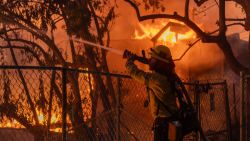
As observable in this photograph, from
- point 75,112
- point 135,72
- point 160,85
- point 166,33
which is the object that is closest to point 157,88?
point 160,85

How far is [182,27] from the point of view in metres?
18.6

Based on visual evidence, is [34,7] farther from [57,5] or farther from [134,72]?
[134,72]

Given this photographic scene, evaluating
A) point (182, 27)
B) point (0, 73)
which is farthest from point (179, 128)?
point (182, 27)

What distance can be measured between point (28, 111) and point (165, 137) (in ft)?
18.1

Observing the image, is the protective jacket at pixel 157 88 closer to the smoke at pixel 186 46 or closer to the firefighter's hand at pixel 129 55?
the firefighter's hand at pixel 129 55

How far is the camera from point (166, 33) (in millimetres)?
19188

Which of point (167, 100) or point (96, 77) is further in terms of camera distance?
point (96, 77)

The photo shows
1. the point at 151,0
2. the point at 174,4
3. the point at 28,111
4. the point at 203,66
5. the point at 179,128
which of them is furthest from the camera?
the point at 174,4

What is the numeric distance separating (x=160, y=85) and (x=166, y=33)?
1426 cm

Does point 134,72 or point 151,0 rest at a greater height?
point 151,0

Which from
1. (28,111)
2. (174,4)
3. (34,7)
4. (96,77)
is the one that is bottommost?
(28,111)

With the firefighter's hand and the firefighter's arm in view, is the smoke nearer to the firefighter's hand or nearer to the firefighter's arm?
the firefighter's hand

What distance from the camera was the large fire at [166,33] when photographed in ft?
60.2

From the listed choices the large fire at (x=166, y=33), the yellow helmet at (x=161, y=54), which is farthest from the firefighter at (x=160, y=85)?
the large fire at (x=166, y=33)
